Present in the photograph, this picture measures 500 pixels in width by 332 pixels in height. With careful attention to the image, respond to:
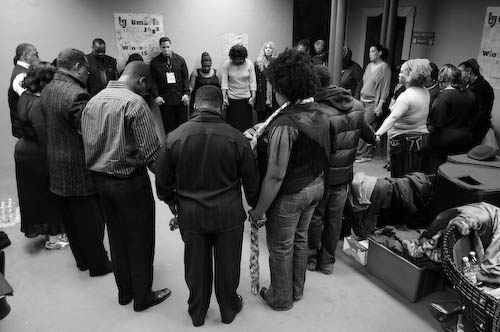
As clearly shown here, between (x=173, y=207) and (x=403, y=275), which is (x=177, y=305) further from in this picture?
(x=403, y=275)

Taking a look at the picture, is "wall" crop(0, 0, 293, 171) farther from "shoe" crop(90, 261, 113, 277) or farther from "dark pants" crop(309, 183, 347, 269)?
"dark pants" crop(309, 183, 347, 269)

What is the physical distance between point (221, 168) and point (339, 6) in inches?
141

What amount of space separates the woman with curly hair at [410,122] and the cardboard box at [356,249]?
914 mm

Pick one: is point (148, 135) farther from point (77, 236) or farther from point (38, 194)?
point (38, 194)

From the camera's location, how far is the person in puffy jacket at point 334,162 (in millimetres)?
2529

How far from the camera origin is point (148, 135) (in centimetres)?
218

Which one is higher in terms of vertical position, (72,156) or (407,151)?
(72,156)

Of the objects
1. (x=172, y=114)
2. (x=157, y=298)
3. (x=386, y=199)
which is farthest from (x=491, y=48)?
(x=157, y=298)

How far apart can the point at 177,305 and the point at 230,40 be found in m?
4.53

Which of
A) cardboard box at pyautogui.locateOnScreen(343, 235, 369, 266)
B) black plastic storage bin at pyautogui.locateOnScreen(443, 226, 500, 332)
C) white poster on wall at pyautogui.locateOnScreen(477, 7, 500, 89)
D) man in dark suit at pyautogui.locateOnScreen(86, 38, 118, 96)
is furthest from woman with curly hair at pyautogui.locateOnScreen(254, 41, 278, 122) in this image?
black plastic storage bin at pyautogui.locateOnScreen(443, 226, 500, 332)

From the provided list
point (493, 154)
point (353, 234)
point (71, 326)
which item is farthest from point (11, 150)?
point (493, 154)

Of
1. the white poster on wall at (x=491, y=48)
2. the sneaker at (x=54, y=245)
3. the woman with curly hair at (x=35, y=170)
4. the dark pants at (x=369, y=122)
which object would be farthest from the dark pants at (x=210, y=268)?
the white poster on wall at (x=491, y=48)

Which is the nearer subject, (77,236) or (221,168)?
(221,168)

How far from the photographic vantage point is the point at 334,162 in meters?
2.63
